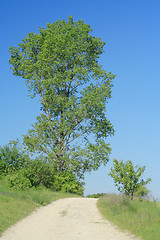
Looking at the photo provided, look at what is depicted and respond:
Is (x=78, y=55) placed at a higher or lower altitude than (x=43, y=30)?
lower

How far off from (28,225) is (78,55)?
965 inches

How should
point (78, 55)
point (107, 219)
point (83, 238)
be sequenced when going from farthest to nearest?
point (78, 55) → point (107, 219) → point (83, 238)

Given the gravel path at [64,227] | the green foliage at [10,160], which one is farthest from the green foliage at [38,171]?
the gravel path at [64,227]

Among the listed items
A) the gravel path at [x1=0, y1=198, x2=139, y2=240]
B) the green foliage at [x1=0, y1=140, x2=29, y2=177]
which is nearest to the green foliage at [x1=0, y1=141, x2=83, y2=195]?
the green foliage at [x1=0, y1=140, x2=29, y2=177]

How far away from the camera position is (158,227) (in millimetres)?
11391

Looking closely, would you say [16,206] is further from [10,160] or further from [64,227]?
[10,160]

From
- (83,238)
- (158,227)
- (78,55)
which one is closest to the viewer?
(83,238)

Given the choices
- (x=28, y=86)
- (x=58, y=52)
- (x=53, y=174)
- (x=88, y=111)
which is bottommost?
(x=53, y=174)

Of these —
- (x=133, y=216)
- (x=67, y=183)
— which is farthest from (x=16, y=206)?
(x=67, y=183)

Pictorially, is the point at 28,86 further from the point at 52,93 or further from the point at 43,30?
the point at 43,30

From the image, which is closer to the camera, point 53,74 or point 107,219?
point 107,219

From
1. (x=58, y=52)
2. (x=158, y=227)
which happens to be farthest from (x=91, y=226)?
(x=58, y=52)

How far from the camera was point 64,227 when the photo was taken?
12734 millimetres

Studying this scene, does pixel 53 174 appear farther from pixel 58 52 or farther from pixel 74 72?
pixel 58 52
